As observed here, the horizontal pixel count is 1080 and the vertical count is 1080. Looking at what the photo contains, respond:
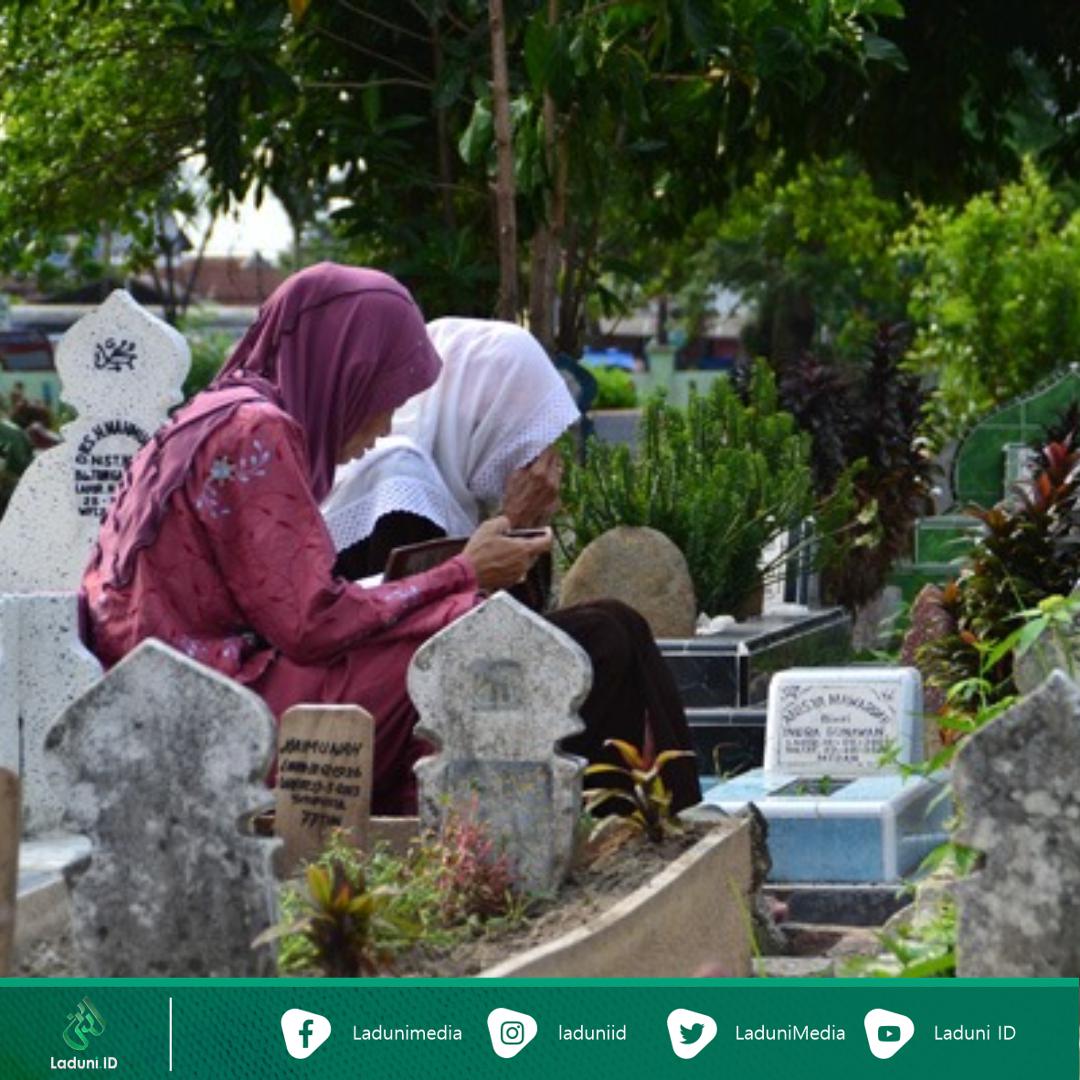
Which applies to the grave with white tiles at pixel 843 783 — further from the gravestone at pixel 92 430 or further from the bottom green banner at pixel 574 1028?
the bottom green banner at pixel 574 1028

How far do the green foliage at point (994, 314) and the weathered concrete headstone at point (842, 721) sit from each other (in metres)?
9.39

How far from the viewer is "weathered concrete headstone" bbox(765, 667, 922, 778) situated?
7.16 m

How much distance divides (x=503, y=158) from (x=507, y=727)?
6.42 m

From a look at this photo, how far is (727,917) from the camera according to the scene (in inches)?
195

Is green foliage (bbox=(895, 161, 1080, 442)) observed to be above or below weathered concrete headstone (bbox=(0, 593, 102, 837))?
above

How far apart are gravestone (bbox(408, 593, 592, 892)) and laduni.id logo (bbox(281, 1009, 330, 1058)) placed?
0.92 m

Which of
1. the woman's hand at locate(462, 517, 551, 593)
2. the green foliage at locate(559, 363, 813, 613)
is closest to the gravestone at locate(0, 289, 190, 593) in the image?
the green foliage at locate(559, 363, 813, 613)

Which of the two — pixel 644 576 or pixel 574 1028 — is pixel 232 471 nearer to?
pixel 574 1028

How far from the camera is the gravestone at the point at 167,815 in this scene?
3996 millimetres

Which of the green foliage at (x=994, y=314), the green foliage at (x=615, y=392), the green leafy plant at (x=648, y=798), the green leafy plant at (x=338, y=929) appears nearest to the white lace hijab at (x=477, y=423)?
the green leafy plant at (x=648, y=798)

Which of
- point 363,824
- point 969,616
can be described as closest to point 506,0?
point 969,616

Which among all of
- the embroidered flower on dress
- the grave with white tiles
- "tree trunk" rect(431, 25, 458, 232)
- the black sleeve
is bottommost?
the grave with white tiles

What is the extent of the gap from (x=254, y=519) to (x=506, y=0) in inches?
248

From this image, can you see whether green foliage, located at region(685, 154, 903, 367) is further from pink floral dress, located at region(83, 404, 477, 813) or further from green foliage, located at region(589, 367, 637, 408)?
pink floral dress, located at region(83, 404, 477, 813)
